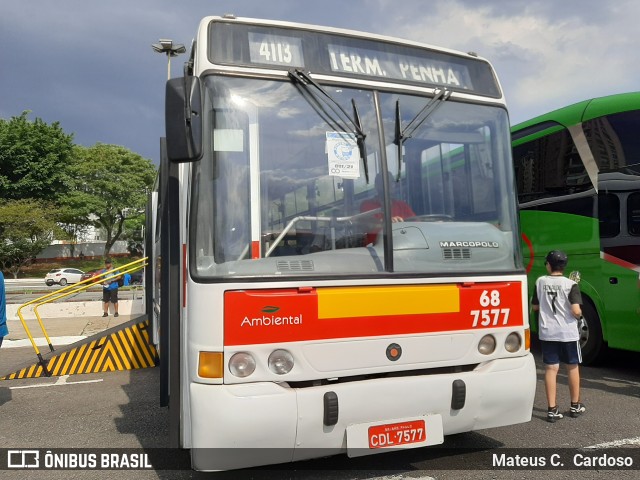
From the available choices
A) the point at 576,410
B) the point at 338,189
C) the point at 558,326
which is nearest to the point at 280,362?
the point at 338,189

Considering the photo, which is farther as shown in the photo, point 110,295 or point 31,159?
point 31,159

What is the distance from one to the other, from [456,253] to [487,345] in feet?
2.29

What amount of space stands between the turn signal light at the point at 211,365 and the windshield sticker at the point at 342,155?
141 centimetres

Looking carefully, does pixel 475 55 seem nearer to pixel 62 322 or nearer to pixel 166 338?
pixel 166 338

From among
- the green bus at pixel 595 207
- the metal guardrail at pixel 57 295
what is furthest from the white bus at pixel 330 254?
the metal guardrail at pixel 57 295

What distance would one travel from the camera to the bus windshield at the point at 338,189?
355 cm

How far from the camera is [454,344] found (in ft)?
12.8

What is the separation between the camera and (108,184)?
44.9 metres

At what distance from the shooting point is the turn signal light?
3.37 metres

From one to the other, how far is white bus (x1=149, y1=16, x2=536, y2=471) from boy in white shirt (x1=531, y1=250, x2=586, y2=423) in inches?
58.8

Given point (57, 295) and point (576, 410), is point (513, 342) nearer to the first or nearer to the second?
point (576, 410)

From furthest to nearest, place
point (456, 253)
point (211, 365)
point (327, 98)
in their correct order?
1. point (456, 253)
2. point (327, 98)
3. point (211, 365)

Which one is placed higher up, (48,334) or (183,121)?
(183,121)

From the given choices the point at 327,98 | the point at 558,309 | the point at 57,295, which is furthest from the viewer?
the point at 57,295
